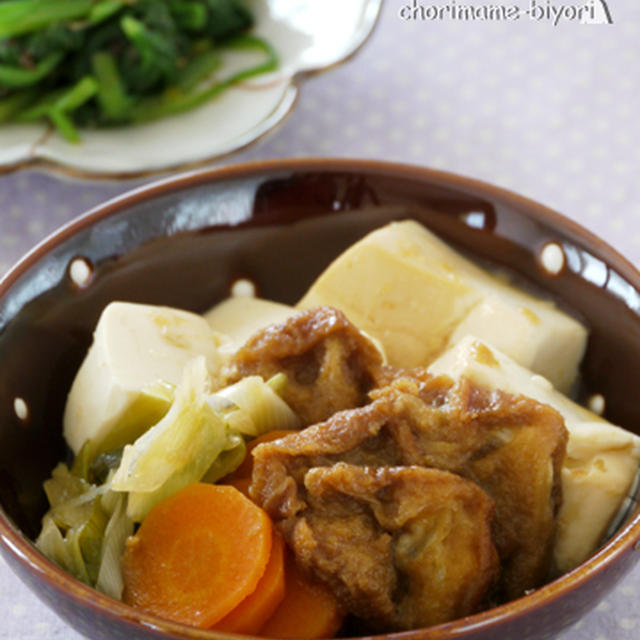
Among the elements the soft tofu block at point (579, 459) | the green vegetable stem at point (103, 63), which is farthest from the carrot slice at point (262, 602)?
the green vegetable stem at point (103, 63)

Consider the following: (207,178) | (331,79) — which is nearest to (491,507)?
(207,178)

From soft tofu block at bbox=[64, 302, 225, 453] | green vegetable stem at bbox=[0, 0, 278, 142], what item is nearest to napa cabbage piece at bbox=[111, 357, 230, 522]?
soft tofu block at bbox=[64, 302, 225, 453]

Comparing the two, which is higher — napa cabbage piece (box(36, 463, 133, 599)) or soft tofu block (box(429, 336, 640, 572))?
soft tofu block (box(429, 336, 640, 572))

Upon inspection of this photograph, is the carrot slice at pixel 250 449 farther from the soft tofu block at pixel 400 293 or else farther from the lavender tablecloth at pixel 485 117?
the lavender tablecloth at pixel 485 117

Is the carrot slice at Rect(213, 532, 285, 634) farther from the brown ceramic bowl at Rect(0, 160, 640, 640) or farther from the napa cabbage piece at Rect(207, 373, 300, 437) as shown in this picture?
the brown ceramic bowl at Rect(0, 160, 640, 640)

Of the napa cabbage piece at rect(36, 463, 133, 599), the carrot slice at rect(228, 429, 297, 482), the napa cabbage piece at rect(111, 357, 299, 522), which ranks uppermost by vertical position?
the napa cabbage piece at rect(111, 357, 299, 522)

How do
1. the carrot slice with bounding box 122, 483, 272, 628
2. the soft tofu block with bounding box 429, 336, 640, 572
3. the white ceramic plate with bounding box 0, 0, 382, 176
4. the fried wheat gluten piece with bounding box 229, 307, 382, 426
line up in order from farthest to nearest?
the white ceramic plate with bounding box 0, 0, 382, 176, the fried wheat gluten piece with bounding box 229, 307, 382, 426, the soft tofu block with bounding box 429, 336, 640, 572, the carrot slice with bounding box 122, 483, 272, 628

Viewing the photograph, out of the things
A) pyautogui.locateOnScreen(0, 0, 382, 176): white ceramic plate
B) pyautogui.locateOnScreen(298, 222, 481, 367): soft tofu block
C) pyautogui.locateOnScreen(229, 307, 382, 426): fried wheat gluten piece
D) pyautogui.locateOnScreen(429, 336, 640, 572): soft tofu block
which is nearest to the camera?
pyautogui.locateOnScreen(429, 336, 640, 572): soft tofu block
